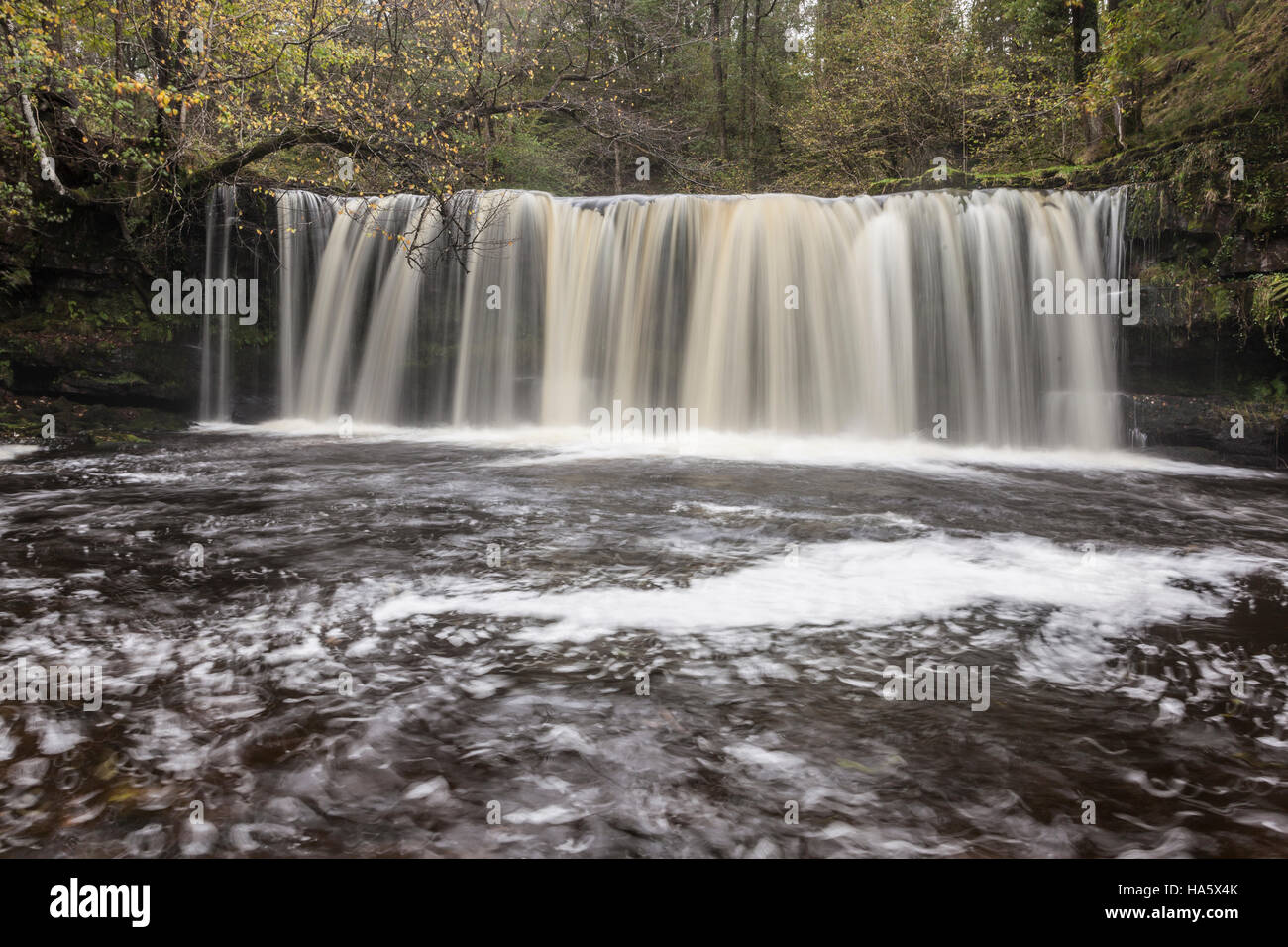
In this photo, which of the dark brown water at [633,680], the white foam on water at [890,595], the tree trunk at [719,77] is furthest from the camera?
the tree trunk at [719,77]

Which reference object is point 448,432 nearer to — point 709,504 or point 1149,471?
point 709,504

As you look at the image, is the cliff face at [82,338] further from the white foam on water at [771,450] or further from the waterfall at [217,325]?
the white foam on water at [771,450]

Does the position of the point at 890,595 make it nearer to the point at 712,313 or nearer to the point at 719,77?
the point at 712,313

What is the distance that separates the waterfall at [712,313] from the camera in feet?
40.2

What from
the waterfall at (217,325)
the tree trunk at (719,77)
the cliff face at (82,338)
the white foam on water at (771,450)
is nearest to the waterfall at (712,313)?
the white foam on water at (771,450)

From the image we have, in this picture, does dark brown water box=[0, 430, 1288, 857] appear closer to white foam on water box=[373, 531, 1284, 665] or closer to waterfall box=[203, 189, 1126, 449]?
white foam on water box=[373, 531, 1284, 665]

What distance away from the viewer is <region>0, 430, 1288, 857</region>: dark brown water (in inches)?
90.4

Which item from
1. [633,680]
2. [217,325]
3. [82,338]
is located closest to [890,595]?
[633,680]

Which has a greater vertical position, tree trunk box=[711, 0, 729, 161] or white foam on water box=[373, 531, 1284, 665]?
tree trunk box=[711, 0, 729, 161]

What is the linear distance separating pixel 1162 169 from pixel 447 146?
1023 cm

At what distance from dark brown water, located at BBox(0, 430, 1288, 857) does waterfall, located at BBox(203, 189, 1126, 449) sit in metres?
5.93

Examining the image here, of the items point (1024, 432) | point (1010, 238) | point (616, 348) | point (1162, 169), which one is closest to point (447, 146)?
point (616, 348)

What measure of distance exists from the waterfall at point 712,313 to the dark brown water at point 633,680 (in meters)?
5.93

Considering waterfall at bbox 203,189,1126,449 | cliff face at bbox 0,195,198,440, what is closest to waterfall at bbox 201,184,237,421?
cliff face at bbox 0,195,198,440
